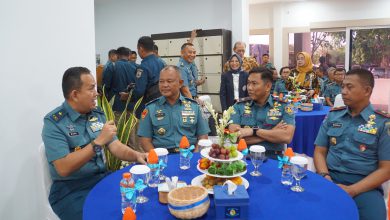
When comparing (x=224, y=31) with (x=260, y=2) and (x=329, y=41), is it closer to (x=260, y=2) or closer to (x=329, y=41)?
(x=260, y=2)

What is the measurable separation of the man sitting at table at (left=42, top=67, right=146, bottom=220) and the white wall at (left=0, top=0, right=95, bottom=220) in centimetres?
27

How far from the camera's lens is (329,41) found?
9.78 metres

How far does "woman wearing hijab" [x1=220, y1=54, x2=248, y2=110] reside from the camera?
5.64m

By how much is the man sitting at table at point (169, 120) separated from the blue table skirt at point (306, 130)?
1.89 m

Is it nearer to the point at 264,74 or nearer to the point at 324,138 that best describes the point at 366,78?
the point at 324,138

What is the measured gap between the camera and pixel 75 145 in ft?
7.33

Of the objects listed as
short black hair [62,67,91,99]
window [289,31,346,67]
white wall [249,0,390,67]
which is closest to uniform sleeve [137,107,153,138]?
short black hair [62,67,91,99]

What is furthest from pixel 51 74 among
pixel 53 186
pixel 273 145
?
pixel 273 145

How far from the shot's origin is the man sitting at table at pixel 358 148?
224cm

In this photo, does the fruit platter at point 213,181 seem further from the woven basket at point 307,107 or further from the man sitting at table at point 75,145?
the woven basket at point 307,107

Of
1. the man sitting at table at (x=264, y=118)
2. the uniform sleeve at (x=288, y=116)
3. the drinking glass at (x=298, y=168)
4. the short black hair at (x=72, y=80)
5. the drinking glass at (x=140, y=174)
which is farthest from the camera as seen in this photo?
the uniform sleeve at (x=288, y=116)

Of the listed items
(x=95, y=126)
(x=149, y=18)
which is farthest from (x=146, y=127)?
(x=149, y=18)

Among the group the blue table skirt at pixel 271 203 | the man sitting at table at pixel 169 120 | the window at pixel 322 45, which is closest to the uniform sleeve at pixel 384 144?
the blue table skirt at pixel 271 203

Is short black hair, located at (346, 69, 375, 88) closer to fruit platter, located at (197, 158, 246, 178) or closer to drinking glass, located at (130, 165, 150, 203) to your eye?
fruit platter, located at (197, 158, 246, 178)
